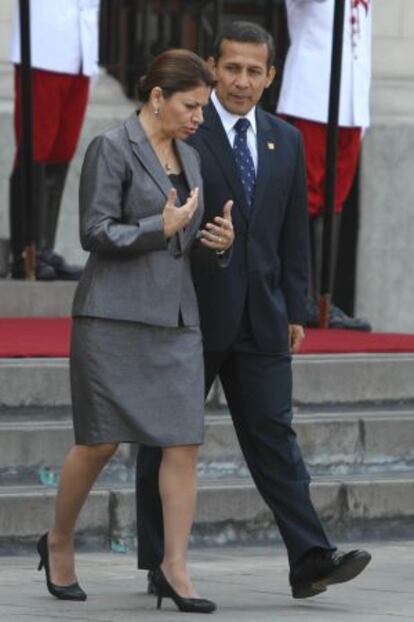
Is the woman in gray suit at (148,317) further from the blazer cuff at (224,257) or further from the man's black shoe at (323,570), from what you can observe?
the man's black shoe at (323,570)

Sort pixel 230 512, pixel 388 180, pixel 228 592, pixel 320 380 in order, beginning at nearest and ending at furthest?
pixel 228 592 < pixel 230 512 < pixel 320 380 < pixel 388 180

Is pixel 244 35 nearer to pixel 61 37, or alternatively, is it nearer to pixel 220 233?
pixel 220 233

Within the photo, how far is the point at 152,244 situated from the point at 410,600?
145cm

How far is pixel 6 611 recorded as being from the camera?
6766 millimetres

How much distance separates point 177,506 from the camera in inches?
269

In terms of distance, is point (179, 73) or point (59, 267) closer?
point (179, 73)

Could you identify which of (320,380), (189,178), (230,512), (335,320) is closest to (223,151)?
(189,178)

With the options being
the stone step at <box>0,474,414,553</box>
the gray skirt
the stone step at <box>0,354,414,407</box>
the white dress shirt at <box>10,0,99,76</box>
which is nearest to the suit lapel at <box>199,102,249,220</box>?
the gray skirt

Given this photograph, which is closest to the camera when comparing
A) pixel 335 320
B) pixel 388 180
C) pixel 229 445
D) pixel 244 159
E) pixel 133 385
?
pixel 133 385

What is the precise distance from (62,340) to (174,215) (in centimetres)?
249

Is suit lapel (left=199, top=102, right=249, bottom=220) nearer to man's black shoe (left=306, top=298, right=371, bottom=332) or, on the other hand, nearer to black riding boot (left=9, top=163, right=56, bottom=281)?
black riding boot (left=9, top=163, right=56, bottom=281)

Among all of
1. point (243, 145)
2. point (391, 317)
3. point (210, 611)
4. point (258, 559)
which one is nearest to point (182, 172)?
point (243, 145)

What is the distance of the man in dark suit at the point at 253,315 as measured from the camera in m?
7.09

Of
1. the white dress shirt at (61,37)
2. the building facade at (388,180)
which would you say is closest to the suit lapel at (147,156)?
the white dress shirt at (61,37)
